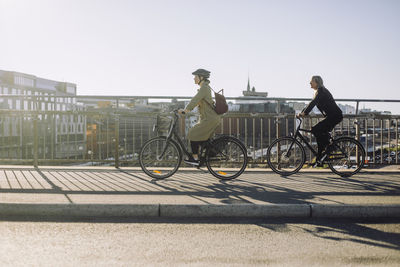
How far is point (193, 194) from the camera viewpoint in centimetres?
522

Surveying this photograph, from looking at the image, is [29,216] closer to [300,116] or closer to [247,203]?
[247,203]

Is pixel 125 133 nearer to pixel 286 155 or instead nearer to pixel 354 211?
pixel 286 155

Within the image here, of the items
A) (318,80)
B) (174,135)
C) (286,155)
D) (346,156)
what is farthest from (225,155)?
(346,156)

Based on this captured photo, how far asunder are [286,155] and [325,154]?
73 cm

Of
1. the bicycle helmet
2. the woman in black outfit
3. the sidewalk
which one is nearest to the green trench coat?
the bicycle helmet

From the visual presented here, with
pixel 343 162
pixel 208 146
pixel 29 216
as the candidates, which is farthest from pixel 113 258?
pixel 343 162

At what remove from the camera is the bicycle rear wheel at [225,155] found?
659cm

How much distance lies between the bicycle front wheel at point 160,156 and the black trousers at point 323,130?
2.63 metres

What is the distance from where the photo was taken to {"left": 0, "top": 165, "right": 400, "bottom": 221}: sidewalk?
14.7ft

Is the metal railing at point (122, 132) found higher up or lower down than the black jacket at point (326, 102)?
lower down

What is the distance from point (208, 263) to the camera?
118 inches

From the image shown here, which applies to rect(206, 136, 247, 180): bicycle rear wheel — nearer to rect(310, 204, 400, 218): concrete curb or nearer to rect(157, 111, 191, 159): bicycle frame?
rect(157, 111, 191, 159): bicycle frame

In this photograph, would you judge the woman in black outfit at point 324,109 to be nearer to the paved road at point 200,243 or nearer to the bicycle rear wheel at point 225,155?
the bicycle rear wheel at point 225,155

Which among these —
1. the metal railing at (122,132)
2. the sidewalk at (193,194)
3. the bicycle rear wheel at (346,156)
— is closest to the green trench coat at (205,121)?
the sidewalk at (193,194)
